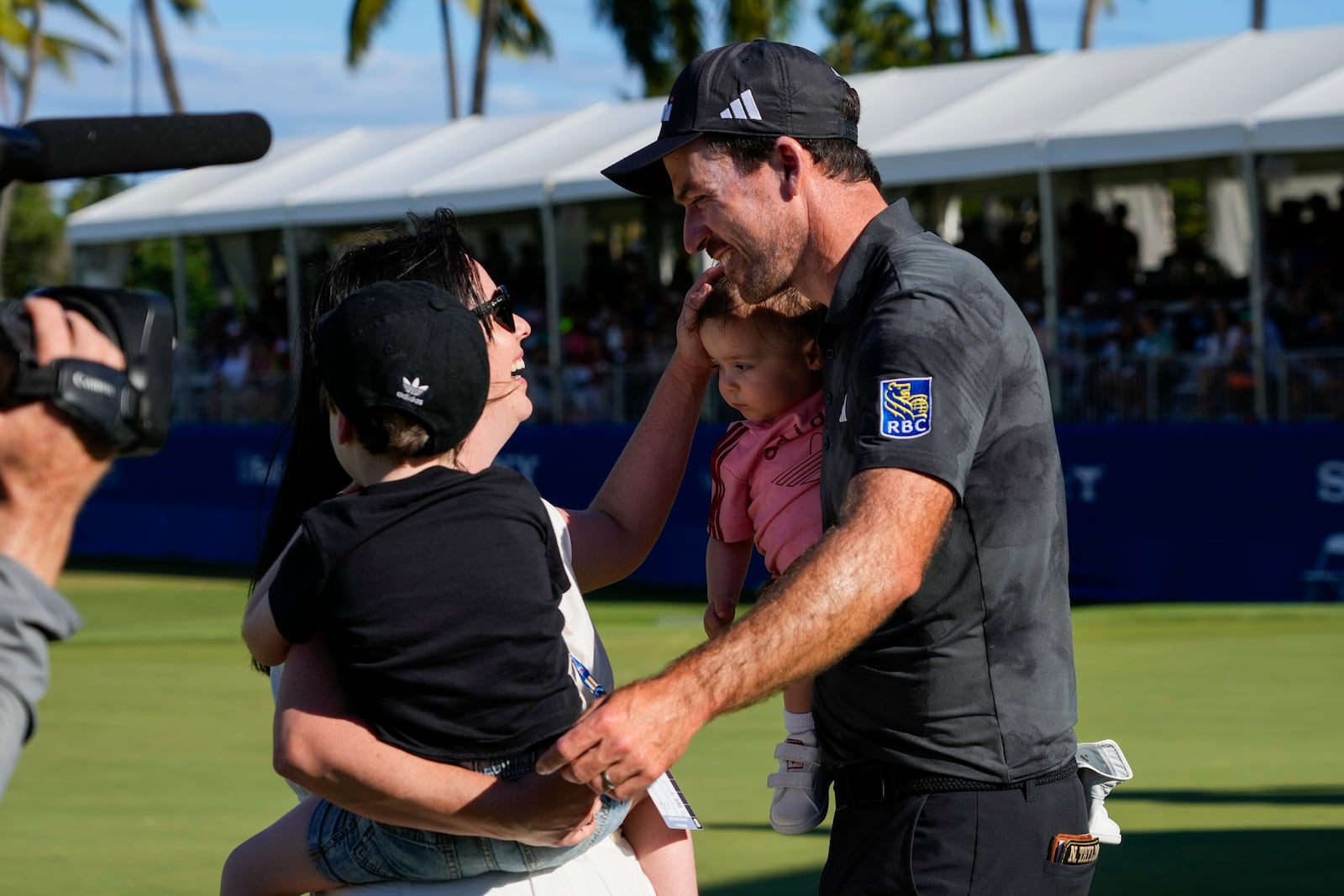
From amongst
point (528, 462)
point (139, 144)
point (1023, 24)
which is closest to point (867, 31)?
point (1023, 24)

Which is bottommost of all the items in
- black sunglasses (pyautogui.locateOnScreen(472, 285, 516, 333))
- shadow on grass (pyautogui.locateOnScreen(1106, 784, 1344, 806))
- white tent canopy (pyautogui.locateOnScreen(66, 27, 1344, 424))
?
shadow on grass (pyautogui.locateOnScreen(1106, 784, 1344, 806))

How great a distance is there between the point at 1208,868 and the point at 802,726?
3.22m

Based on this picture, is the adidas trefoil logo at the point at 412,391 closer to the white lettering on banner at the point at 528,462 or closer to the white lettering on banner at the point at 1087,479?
the white lettering on banner at the point at 1087,479

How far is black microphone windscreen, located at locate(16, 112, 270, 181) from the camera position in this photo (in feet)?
6.38

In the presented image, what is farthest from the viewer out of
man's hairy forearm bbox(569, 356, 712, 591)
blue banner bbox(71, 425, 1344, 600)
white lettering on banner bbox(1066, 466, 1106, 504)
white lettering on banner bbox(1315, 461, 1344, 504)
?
white lettering on banner bbox(1066, 466, 1106, 504)

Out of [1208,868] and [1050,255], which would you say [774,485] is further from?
[1050,255]

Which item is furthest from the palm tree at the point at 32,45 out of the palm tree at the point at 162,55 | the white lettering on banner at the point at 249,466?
the white lettering on banner at the point at 249,466

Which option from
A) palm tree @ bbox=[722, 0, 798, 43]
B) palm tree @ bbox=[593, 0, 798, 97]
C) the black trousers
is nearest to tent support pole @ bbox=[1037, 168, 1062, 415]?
the black trousers

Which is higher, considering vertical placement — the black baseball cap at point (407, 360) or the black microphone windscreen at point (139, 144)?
the black microphone windscreen at point (139, 144)

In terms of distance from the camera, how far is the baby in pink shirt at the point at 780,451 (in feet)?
11.1

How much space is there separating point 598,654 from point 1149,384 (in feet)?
38.2

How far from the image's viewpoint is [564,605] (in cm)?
283

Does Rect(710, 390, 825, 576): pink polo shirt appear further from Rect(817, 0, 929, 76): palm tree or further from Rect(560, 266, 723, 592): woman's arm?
Rect(817, 0, 929, 76): palm tree

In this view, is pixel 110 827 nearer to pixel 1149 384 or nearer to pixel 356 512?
pixel 356 512
